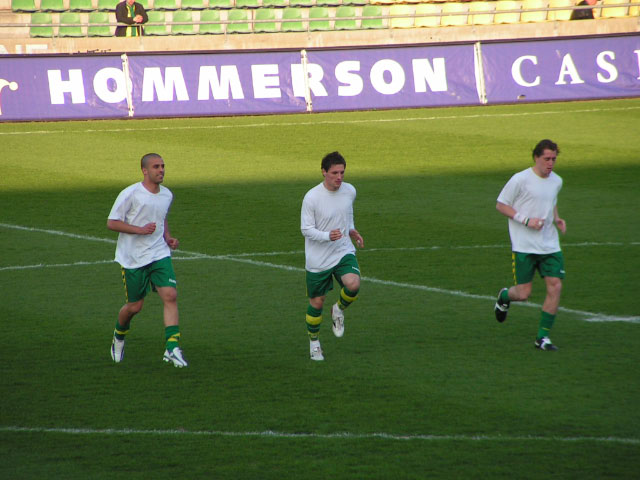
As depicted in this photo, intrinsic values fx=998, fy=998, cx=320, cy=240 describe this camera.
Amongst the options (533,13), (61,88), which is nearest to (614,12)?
(533,13)

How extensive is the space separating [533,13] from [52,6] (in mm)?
17836

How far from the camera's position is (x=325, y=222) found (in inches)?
351

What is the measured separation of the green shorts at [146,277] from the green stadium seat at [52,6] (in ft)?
99.2

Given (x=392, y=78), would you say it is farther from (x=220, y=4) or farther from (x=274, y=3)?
Answer: (x=220, y=4)

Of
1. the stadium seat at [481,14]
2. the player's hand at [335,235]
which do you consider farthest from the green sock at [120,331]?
the stadium seat at [481,14]

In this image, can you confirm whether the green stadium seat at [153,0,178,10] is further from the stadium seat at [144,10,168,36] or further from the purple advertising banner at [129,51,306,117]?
the purple advertising banner at [129,51,306,117]

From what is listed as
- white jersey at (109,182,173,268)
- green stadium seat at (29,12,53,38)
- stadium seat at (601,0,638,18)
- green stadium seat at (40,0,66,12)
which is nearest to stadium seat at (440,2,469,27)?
stadium seat at (601,0,638,18)

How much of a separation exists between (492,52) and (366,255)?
1341 centimetres

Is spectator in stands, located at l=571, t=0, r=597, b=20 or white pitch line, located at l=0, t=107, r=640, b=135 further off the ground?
spectator in stands, located at l=571, t=0, r=597, b=20

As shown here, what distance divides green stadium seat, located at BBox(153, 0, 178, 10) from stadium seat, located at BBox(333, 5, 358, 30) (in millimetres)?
6022

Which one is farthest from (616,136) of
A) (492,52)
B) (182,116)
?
(182,116)

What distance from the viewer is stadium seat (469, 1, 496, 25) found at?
3700cm

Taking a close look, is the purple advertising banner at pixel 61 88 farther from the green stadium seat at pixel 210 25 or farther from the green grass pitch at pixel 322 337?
the green stadium seat at pixel 210 25

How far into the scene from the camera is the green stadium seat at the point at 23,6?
36241 millimetres
